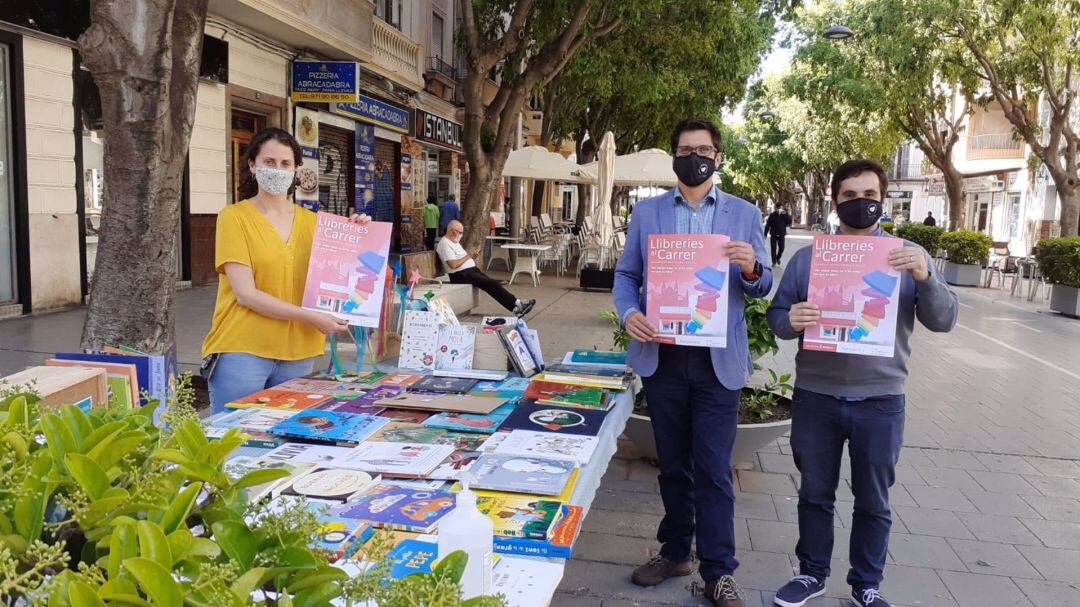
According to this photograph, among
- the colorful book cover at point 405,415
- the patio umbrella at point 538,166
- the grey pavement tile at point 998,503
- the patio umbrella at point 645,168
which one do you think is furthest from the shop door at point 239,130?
the grey pavement tile at point 998,503

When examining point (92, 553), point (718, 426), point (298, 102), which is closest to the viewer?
point (92, 553)

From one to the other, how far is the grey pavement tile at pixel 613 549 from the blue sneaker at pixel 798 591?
2.55 ft

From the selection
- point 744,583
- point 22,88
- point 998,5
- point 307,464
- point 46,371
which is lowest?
point 744,583

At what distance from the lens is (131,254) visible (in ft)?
16.8

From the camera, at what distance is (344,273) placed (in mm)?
3697

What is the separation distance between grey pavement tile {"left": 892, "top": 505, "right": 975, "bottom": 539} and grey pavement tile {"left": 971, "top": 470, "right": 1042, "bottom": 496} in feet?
2.45

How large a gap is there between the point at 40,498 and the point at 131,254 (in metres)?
4.35

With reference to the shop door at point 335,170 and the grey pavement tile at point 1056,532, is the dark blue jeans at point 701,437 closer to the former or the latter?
the grey pavement tile at point 1056,532

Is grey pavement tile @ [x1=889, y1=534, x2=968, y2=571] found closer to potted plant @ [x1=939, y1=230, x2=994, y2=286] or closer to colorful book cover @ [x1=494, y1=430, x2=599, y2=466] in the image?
colorful book cover @ [x1=494, y1=430, x2=599, y2=466]

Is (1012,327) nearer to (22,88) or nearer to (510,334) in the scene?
(510,334)

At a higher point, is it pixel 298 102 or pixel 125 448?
pixel 298 102

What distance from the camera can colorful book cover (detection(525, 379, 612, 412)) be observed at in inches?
150

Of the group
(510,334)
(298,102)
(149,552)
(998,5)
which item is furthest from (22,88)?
(998,5)

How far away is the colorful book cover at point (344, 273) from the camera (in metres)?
3.65
